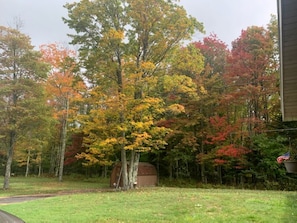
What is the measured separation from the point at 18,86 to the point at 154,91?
353 inches

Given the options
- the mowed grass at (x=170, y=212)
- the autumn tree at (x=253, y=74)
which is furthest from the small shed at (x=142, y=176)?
the mowed grass at (x=170, y=212)

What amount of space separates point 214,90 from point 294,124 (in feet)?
20.4

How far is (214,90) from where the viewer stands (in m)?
21.6

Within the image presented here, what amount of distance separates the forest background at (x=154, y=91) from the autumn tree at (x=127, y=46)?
0.06m

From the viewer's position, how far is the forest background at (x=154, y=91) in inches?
600

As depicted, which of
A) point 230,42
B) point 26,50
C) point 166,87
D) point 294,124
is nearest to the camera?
point 166,87

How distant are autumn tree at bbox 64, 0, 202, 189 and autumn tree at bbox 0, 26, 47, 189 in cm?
474

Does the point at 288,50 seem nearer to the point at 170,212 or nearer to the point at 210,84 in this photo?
the point at 170,212

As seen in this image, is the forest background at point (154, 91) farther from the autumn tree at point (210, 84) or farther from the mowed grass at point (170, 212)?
the mowed grass at point (170, 212)

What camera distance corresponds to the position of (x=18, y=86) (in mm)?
18172

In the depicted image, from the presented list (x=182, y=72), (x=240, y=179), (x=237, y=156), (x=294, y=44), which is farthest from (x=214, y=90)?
(x=294, y=44)

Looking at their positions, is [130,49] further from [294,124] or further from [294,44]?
[294,44]

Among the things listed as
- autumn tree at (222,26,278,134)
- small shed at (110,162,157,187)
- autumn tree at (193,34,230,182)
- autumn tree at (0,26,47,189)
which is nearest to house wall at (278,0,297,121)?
autumn tree at (222,26,278,134)

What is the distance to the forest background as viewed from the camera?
50.0ft
